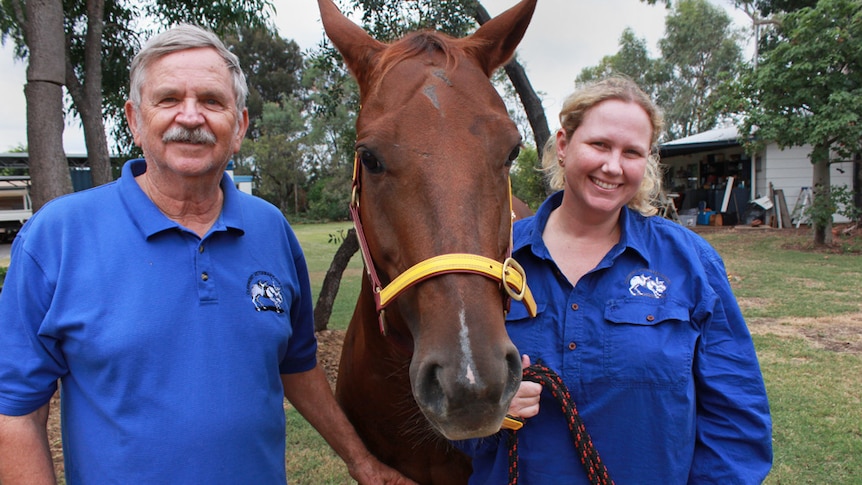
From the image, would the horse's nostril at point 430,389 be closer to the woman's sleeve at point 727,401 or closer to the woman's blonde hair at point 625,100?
the woman's sleeve at point 727,401

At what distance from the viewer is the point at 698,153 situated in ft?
81.3

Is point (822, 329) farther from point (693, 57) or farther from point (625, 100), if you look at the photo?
point (693, 57)

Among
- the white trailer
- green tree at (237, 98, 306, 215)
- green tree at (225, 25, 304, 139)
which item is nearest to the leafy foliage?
green tree at (237, 98, 306, 215)

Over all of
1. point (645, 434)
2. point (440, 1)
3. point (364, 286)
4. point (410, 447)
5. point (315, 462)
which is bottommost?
point (315, 462)

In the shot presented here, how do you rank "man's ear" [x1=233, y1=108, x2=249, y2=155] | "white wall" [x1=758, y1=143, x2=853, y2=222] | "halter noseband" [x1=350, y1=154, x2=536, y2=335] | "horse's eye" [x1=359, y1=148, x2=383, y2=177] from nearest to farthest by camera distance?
"halter noseband" [x1=350, y1=154, x2=536, y2=335] < "horse's eye" [x1=359, y1=148, x2=383, y2=177] < "man's ear" [x1=233, y1=108, x2=249, y2=155] < "white wall" [x1=758, y1=143, x2=853, y2=222]

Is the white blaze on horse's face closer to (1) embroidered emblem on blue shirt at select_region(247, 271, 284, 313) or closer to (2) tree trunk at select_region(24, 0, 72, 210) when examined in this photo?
(1) embroidered emblem on blue shirt at select_region(247, 271, 284, 313)

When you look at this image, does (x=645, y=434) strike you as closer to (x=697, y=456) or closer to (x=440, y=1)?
(x=697, y=456)

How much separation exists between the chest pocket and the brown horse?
0.39m

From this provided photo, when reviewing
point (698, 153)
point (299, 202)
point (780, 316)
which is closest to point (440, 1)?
point (780, 316)

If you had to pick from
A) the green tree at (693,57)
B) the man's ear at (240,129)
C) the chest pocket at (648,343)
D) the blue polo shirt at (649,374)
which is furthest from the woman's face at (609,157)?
the green tree at (693,57)

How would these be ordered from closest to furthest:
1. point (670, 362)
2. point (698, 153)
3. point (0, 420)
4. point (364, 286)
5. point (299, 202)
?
point (0, 420)
point (670, 362)
point (364, 286)
point (698, 153)
point (299, 202)

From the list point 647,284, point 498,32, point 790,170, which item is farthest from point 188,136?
point 790,170

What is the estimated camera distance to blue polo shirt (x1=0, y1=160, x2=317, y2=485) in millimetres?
1599

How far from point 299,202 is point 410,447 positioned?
3459 cm
